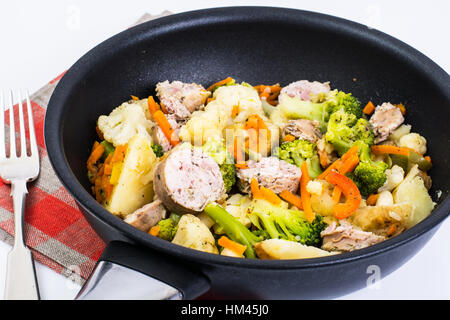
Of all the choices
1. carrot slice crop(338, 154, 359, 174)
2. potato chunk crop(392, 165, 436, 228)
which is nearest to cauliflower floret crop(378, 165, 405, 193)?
potato chunk crop(392, 165, 436, 228)

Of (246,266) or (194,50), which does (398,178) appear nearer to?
(246,266)

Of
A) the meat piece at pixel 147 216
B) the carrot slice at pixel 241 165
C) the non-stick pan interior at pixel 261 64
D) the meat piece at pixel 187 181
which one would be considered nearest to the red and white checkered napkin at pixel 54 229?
the non-stick pan interior at pixel 261 64

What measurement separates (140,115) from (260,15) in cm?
95

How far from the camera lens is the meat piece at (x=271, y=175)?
96.0 inches

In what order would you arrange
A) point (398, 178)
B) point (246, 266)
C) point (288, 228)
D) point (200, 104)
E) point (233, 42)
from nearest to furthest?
point (246, 266), point (288, 228), point (398, 178), point (200, 104), point (233, 42)

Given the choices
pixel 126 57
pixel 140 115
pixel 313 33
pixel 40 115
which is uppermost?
pixel 313 33

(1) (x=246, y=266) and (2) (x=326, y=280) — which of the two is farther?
(2) (x=326, y=280)

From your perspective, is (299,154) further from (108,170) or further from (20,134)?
(20,134)

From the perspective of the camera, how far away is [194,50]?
308 cm

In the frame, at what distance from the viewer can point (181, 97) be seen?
2861 mm

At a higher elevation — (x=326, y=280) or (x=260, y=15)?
(x=260, y=15)

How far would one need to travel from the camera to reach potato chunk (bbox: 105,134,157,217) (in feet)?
7.47

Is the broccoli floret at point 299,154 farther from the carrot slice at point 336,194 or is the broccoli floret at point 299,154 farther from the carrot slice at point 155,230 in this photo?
the carrot slice at point 155,230

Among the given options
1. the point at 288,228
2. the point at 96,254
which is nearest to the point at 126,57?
the point at 96,254
